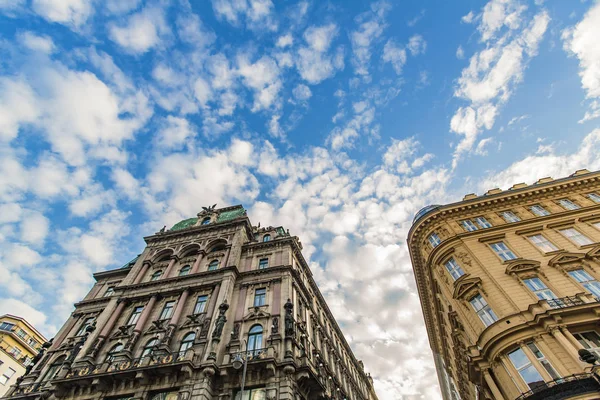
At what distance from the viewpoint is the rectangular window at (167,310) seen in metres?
33.7

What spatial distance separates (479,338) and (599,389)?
24.9 ft

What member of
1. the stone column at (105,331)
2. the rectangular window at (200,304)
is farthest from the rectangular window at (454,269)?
the stone column at (105,331)

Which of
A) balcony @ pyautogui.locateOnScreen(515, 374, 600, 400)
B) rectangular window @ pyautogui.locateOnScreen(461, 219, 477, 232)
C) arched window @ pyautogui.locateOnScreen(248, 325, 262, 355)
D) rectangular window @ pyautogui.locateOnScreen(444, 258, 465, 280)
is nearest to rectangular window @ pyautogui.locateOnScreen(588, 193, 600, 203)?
rectangular window @ pyautogui.locateOnScreen(461, 219, 477, 232)

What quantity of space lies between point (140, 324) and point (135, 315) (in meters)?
3.45

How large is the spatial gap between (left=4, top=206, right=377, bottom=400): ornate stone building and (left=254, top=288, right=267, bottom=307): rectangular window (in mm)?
142

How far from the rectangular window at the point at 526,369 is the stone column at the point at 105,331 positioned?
115 ft

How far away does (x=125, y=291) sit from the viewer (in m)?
37.8

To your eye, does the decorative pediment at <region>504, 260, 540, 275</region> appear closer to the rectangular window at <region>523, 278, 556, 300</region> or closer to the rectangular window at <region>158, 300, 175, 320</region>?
the rectangular window at <region>523, 278, 556, 300</region>

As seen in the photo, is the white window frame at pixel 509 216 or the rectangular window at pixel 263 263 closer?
the white window frame at pixel 509 216

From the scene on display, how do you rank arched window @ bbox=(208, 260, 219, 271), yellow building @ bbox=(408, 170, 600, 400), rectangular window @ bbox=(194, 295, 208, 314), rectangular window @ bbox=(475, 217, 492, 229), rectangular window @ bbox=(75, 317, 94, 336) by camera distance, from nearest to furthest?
yellow building @ bbox=(408, 170, 600, 400)
rectangular window @ bbox=(475, 217, 492, 229)
rectangular window @ bbox=(194, 295, 208, 314)
arched window @ bbox=(208, 260, 219, 271)
rectangular window @ bbox=(75, 317, 94, 336)

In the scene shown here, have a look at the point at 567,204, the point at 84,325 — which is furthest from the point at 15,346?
the point at 567,204

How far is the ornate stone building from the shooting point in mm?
25422

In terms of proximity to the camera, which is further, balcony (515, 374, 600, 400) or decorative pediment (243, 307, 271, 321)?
decorative pediment (243, 307, 271, 321)

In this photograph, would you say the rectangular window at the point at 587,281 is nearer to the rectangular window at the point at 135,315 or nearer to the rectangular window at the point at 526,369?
the rectangular window at the point at 526,369
